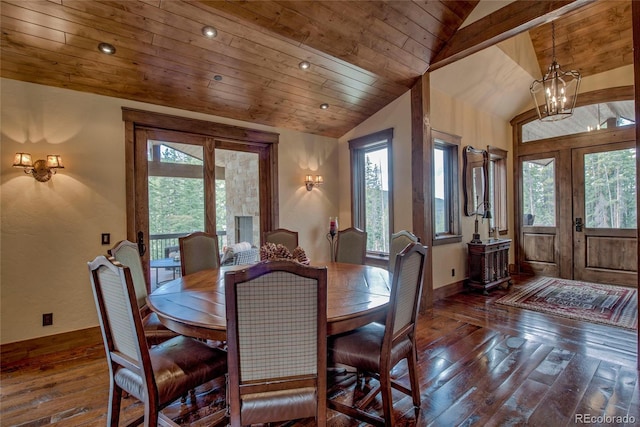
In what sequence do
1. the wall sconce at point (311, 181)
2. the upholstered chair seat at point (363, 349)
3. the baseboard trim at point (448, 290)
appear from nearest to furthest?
the upholstered chair seat at point (363, 349) → the baseboard trim at point (448, 290) → the wall sconce at point (311, 181)

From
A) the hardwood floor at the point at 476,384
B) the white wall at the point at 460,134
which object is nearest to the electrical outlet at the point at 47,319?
the hardwood floor at the point at 476,384

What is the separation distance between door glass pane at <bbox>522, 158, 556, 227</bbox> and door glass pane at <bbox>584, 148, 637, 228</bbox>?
0.48 m

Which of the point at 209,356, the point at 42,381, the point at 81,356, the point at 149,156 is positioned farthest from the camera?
the point at 149,156

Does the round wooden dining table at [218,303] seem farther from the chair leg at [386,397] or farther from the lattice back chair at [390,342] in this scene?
the chair leg at [386,397]

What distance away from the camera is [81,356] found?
2.77 metres

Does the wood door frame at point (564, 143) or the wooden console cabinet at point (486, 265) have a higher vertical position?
the wood door frame at point (564, 143)

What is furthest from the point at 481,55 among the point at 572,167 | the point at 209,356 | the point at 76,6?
the point at 209,356

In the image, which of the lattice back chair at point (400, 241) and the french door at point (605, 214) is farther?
the french door at point (605, 214)

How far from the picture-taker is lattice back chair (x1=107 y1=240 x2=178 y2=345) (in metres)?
2.05

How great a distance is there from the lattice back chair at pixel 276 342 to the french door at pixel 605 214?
5845 mm

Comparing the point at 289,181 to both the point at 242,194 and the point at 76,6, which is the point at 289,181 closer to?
the point at 242,194

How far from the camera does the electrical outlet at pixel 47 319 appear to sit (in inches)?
111

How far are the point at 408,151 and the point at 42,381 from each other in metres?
4.33

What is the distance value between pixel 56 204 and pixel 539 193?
7196mm
